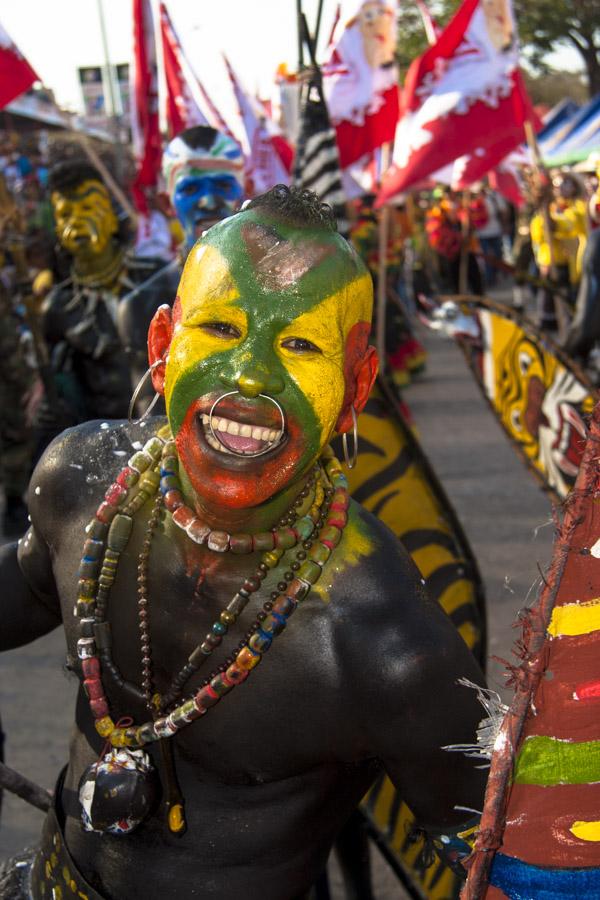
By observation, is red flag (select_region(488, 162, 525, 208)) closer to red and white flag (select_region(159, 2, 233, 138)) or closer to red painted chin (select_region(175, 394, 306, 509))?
red and white flag (select_region(159, 2, 233, 138))

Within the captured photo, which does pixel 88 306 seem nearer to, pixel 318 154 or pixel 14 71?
pixel 14 71

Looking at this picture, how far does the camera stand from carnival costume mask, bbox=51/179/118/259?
4898 mm

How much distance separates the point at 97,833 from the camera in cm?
160

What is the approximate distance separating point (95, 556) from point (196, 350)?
1.20 feet

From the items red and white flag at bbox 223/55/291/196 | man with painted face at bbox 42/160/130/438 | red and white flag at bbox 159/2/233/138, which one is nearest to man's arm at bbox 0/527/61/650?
man with painted face at bbox 42/160/130/438

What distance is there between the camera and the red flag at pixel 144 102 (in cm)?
712

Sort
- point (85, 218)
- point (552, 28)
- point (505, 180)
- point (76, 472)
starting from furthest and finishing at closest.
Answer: point (552, 28) < point (505, 180) < point (85, 218) < point (76, 472)

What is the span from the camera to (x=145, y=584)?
60.6 inches

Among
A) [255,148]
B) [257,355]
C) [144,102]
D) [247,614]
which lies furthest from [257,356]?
[144,102]

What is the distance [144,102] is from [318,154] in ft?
12.9

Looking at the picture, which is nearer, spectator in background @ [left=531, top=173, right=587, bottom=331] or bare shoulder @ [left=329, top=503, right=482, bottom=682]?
bare shoulder @ [left=329, top=503, right=482, bottom=682]

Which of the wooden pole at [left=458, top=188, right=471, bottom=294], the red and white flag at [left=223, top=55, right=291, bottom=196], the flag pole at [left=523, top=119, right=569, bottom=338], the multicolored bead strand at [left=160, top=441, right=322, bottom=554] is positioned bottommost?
the wooden pole at [left=458, top=188, right=471, bottom=294]

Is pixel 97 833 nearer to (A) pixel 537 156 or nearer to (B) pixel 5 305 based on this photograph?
(B) pixel 5 305

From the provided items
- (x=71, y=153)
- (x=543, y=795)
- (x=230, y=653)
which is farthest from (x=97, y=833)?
(x=71, y=153)
